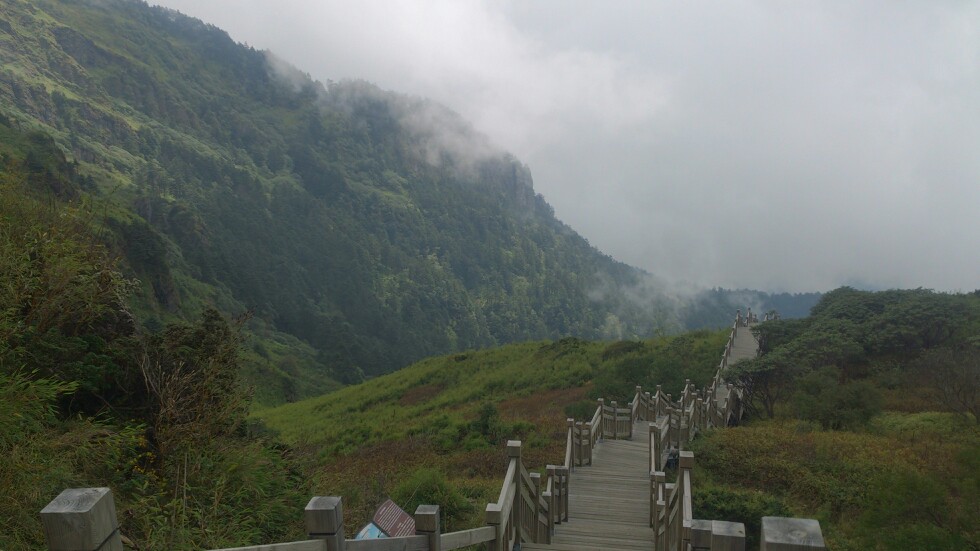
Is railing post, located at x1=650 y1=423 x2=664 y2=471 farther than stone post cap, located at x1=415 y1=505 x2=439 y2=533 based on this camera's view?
Yes

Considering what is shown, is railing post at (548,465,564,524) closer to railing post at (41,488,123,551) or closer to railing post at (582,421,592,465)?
railing post at (582,421,592,465)

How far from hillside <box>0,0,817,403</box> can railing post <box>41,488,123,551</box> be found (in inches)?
1844

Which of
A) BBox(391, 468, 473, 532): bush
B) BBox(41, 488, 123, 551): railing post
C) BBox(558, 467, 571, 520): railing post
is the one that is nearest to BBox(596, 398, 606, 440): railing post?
BBox(391, 468, 473, 532): bush

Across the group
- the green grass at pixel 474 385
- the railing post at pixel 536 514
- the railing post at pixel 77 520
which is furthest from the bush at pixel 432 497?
the green grass at pixel 474 385

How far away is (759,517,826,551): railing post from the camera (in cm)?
197

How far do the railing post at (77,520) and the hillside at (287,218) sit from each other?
46.8 m

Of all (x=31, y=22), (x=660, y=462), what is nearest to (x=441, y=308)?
(x=31, y=22)

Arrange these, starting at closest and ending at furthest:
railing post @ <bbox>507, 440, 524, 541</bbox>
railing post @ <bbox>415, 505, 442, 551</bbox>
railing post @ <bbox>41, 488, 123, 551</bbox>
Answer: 1. railing post @ <bbox>41, 488, 123, 551</bbox>
2. railing post @ <bbox>415, 505, 442, 551</bbox>
3. railing post @ <bbox>507, 440, 524, 541</bbox>

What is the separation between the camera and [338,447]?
78.2 feet

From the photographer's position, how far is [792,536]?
2.01 m

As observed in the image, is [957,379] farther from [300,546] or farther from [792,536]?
[300,546]

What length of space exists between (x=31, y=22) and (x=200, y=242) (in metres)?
70.2

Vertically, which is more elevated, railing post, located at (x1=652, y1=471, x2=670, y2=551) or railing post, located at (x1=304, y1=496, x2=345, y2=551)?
railing post, located at (x1=304, y1=496, x2=345, y2=551)

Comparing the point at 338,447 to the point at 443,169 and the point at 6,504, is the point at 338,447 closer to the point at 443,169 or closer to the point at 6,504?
the point at 6,504
